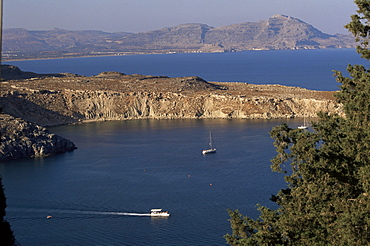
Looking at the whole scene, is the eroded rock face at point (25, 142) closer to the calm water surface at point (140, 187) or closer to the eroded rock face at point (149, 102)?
the calm water surface at point (140, 187)

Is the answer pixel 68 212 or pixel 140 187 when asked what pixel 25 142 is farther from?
pixel 68 212

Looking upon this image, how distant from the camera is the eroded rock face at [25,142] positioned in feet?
156

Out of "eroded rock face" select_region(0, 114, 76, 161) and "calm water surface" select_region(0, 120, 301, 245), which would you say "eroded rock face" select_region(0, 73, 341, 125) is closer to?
"calm water surface" select_region(0, 120, 301, 245)

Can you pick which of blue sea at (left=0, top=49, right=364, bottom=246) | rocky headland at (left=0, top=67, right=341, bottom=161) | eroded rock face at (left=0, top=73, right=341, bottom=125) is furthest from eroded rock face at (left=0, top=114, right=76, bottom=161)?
eroded rock face at (left=0, top=73, right=341, bottom=125)

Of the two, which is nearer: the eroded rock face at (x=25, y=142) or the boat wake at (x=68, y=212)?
the boat wake at (x=68, y=212)

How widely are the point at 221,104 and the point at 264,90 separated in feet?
36.9

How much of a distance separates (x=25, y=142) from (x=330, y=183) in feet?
126

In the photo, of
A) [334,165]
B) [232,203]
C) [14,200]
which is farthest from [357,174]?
[14,200]

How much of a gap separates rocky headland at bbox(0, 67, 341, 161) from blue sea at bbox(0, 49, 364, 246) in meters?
8.95

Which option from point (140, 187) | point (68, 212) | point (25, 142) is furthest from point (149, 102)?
point (68, 212)

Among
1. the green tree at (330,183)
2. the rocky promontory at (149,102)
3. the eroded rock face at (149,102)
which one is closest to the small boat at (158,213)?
the green tree at (330,183)

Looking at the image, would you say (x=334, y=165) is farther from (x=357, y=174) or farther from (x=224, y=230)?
(x=224, y=230)

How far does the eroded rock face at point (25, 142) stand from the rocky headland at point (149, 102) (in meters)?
13.0

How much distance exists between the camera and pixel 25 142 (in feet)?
159
